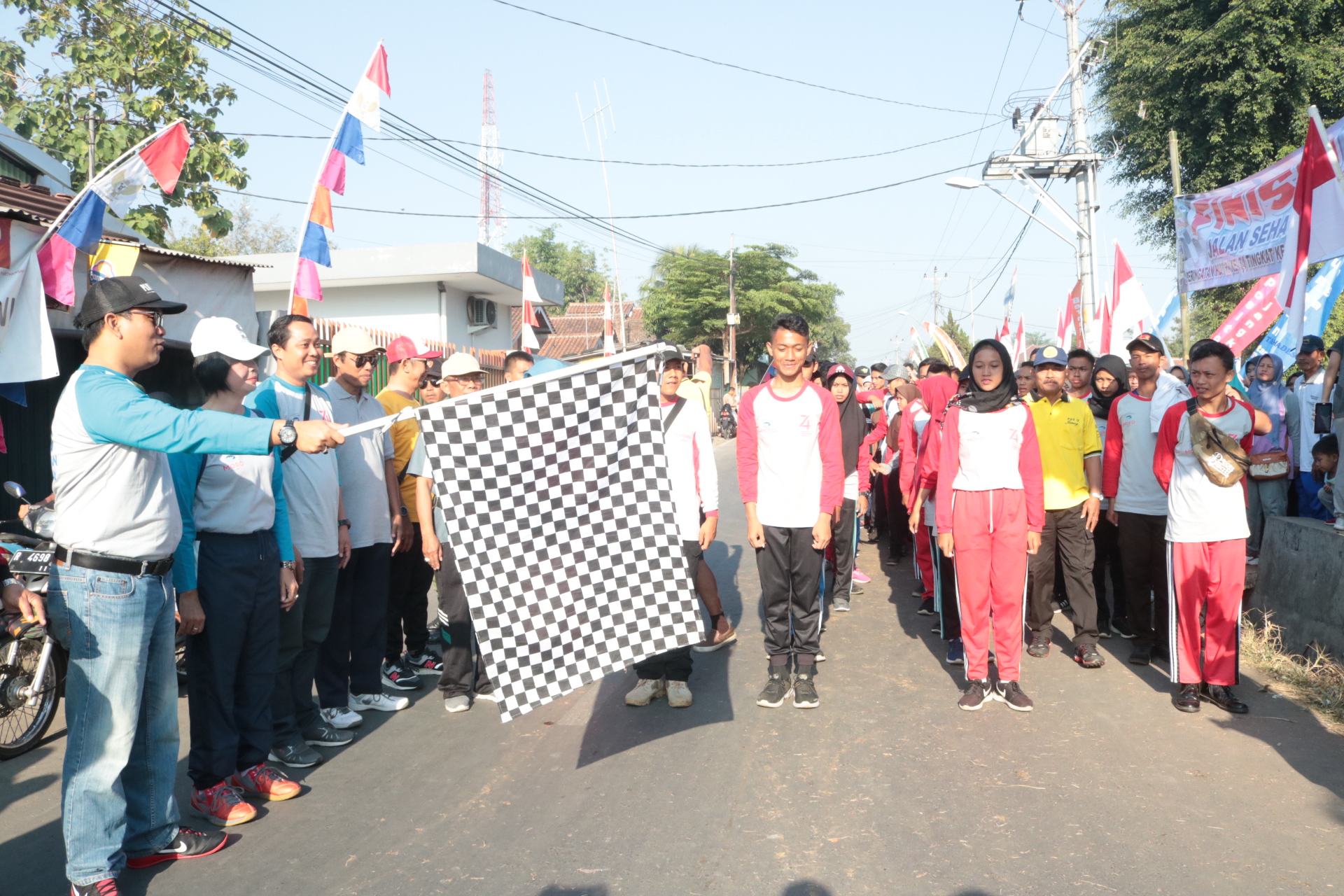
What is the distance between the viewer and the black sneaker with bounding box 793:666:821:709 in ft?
17.7

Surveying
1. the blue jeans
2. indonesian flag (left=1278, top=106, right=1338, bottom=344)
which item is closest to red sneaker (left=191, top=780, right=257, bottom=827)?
the blue jeans

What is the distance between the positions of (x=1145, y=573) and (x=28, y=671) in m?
6.66

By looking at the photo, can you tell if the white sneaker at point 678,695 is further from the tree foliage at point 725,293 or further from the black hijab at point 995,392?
the tree foliage at point 725,293

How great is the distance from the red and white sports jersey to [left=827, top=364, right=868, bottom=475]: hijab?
2.58m

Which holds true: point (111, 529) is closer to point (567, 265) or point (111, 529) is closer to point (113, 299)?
point (113, 299)

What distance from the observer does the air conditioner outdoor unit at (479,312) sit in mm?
24125

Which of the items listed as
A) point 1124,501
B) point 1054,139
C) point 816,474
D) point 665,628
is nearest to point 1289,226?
point 1124,501

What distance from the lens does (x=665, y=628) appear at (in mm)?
4383

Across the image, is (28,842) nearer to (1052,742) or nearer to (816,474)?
(816,474)

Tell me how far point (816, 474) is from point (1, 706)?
4444mm

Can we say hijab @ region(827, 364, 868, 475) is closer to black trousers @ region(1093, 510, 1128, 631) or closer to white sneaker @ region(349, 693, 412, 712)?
black trousers @ region(1093, 510, 1128, 631)

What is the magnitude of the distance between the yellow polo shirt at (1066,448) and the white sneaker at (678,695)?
292cm

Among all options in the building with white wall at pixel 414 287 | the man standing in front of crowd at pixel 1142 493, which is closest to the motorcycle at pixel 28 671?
the man standing in front of crowd at pixel 1142 493

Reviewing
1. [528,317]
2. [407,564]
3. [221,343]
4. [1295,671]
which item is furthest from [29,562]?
[528,317]
